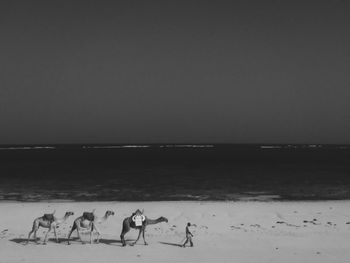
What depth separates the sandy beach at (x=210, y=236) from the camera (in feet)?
39.9

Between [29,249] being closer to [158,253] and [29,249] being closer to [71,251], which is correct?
[71,251]

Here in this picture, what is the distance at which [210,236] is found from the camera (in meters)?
15.0

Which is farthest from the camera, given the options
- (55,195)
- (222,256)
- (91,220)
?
(55,195)

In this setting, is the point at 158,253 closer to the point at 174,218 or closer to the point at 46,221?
the point at 46,221

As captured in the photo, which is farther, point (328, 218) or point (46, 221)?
point (328, 218)

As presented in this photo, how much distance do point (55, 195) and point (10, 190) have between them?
580cm

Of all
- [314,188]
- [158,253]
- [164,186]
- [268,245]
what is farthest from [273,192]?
[158,253]

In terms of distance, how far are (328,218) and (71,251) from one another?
11.4m

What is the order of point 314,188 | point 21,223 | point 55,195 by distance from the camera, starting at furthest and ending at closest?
point 314,188, point 55,195, point 21,223

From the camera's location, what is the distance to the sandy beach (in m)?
12.2

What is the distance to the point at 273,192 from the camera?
34.2m

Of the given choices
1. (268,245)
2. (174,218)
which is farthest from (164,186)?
(268,245)

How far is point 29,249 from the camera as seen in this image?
508 inches

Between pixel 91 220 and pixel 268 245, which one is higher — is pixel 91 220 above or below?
above
